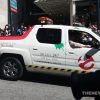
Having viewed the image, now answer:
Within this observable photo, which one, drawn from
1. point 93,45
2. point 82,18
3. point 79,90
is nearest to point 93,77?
point 79,90

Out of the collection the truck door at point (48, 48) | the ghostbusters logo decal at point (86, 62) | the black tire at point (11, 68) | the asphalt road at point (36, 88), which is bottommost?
the asphalt road at point (36, 88)

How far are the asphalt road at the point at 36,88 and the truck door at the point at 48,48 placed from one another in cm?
60

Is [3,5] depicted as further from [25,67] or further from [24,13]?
[25,67]

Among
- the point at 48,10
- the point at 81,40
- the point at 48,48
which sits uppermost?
the point at 48,10

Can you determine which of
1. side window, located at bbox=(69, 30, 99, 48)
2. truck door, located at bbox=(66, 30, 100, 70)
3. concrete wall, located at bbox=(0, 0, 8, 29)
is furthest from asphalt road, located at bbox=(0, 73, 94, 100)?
concrete wall, located at bbox=(0, 0, 8, 29)

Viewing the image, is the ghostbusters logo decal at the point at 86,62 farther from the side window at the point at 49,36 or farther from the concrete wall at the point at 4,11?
the concrete wall at the point at 4,11

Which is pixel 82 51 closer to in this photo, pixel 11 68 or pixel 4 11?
pixel 11 68

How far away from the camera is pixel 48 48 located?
9.58 m

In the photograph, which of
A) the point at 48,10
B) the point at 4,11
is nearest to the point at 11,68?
the point at 4,11

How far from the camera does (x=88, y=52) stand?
9.18m

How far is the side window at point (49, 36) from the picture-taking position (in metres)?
9.65

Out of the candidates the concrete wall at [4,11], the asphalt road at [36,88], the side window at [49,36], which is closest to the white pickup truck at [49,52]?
the side window at [49,36]

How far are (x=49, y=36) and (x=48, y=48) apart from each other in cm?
40

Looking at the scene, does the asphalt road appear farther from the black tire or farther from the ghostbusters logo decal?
the ghostbusters logo decal
